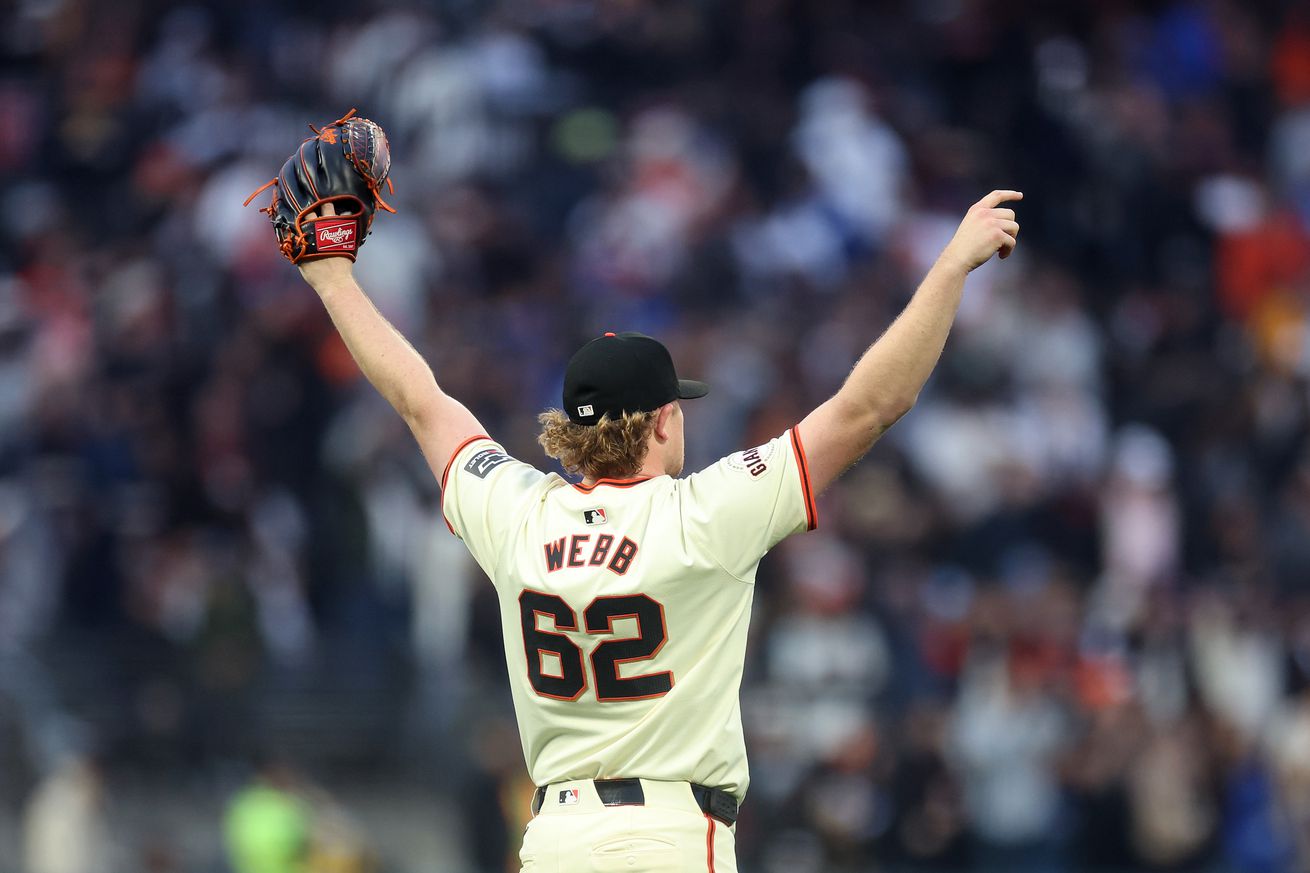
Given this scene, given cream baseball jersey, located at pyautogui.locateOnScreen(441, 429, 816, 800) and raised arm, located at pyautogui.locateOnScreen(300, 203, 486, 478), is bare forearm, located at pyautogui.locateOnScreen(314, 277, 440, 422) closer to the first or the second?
raised arm, located at pyautogui.locateOnScreen(300, 203, 486, 478)

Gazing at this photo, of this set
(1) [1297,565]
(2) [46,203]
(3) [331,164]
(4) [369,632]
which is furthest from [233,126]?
(3) [331,164]

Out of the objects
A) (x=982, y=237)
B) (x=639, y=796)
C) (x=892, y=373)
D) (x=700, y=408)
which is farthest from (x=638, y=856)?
(x=700, y=408)

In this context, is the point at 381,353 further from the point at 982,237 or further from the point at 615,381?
the point at 982,237

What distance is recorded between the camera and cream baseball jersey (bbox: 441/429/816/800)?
395 cm

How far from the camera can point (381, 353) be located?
4.43 meters

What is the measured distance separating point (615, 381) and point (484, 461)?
0.41 metres

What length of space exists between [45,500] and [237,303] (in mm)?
1975

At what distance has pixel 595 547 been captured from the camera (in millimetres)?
4016

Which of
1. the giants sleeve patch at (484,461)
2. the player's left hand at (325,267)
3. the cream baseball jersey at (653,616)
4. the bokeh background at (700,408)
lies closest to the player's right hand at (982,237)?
the cream baseball jersey at (653,616)

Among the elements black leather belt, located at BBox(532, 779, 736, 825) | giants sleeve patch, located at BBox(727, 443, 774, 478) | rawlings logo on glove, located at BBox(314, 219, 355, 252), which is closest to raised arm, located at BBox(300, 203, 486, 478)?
rawlings logo on glove, located at BBox(314, 219, 355, 252)

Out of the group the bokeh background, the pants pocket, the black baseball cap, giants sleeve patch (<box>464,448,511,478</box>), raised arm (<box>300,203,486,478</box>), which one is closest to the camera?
the pants pocket

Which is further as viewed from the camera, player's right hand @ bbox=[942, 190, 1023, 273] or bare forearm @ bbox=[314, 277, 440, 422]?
bare forearm @ bbox=[314, 277, 440, 422]

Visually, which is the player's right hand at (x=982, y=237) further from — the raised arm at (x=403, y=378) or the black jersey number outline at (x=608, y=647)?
the raised arm at (x=403, y=378)

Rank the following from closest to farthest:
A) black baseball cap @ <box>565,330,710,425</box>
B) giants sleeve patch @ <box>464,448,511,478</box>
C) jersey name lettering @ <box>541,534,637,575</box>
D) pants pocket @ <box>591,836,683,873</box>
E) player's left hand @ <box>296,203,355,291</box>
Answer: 1. pants pocket @ <box>591,836,683,873</box>
2. jersey name lettering @ <box>541,534,637,575</box>
3. black baseball cap @ <box>565,330,710,425</box>
4. giants sleeve patch @ <box>464,448,511,478</box>
5. player's left hand @ <box>296,203,355,291</box>
